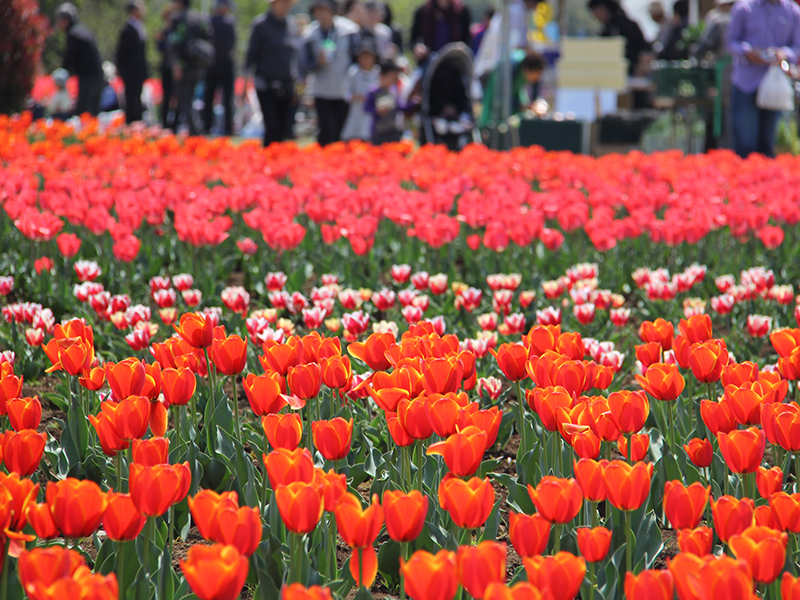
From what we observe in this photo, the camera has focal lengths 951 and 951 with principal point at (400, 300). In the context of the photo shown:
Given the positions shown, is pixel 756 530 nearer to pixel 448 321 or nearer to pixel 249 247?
pixel 448 321

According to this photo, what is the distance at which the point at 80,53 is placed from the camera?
12.7 meters

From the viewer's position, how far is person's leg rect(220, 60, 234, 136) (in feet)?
44.4

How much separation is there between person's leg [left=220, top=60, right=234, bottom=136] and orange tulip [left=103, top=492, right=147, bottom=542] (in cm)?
1256

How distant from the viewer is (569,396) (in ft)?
6.16

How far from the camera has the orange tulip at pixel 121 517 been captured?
1.43 metres

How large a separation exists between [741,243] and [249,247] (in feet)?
8.28

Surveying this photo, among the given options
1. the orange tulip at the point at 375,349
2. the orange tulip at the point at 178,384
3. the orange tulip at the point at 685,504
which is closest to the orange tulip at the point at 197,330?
the orange tulip at the point at 178,384

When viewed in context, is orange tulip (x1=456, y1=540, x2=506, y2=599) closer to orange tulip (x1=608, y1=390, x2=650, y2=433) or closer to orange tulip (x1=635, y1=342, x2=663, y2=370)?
orange tulip (x1=608, y1=390, x2=650, y2=433)

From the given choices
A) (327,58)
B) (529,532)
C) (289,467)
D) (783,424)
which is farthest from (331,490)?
(327,58)

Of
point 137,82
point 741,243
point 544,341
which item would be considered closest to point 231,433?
point 544,341

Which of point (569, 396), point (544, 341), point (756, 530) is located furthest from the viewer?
point (544, 341)

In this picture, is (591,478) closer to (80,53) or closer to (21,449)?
(21,449)

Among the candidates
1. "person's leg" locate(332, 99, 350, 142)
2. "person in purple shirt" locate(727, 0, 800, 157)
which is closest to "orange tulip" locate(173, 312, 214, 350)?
"person in purple shirt" locate(727, 0, 800, 157)

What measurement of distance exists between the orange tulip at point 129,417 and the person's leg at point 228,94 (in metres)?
12.2
